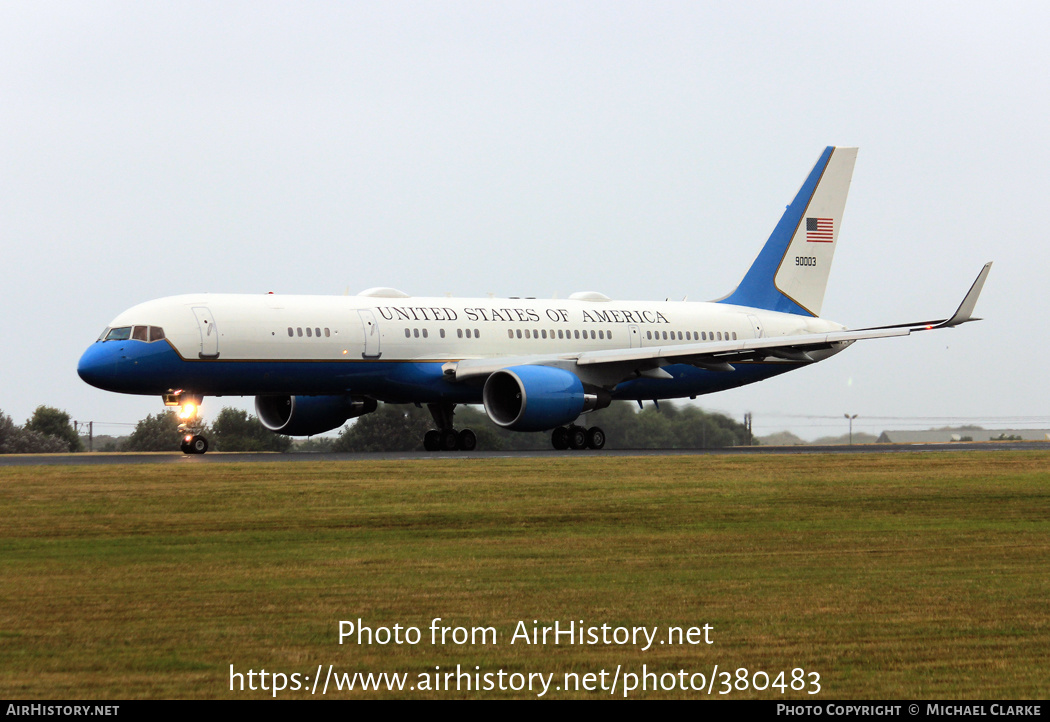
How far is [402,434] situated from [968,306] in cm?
1703

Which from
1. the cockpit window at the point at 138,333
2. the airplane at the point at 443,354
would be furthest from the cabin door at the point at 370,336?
the cockpit window at the point at 138,333

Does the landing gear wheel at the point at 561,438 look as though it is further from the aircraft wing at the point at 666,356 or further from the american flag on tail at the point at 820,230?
the american flag on tail at the point at 820,230

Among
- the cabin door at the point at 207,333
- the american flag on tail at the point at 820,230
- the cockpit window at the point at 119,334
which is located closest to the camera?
the cockpit window at the point at 119,334

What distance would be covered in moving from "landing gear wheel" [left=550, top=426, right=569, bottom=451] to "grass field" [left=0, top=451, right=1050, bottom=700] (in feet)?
40.9

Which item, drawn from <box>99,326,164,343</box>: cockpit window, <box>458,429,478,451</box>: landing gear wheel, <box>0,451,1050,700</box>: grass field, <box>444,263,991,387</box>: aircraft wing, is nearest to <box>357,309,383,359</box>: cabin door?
<box>444,263,991,387</box>: aircraft wing

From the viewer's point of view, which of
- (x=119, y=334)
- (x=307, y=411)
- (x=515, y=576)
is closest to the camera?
(x=515, y=576)

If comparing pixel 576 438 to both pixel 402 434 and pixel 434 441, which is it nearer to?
pixel 434 441

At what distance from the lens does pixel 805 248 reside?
42.9 metres

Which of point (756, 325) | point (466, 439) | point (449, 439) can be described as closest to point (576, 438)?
point (466, 439)

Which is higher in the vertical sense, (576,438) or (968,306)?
(968,306)

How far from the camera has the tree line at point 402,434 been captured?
39.2m

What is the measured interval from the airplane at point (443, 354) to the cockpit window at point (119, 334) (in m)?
0.05

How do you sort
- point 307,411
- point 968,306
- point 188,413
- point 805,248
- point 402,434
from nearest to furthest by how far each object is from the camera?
point 188,413, point 968,306, point 307,411, point 402,434, point 805,248

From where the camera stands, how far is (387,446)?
39938mm
